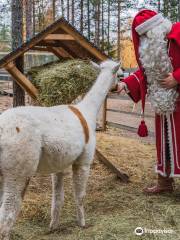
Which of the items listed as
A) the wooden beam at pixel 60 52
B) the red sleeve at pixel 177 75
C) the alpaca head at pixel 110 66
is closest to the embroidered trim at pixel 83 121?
the alpaca head at pixel 110 66

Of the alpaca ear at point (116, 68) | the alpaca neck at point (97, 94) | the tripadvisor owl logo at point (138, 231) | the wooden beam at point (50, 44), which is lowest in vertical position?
the tripadvisor owl logo at point (138, 231)

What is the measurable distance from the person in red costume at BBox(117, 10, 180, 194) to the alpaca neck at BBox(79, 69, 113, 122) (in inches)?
21.7

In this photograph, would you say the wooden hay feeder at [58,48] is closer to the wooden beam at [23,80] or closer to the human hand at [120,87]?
the wooden beam at [23,80]

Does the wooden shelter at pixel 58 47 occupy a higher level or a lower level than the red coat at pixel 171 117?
higher

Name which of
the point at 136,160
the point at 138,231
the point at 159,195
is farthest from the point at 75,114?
the point at 136,160

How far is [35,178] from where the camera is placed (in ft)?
18.5

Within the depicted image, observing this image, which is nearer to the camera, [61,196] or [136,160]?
[61,196]

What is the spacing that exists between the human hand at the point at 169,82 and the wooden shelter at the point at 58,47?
0.73 metres

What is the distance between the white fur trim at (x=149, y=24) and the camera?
15.3ft

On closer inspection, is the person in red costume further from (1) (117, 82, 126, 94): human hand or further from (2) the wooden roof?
(2) the wooden roof

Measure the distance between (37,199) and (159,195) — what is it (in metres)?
1.48

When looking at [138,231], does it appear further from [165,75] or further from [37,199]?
[165,75]

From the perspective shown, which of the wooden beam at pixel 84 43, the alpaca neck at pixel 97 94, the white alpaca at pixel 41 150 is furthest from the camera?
the wooden beam at pixel 84 43

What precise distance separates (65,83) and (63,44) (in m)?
1.17
